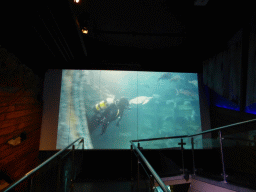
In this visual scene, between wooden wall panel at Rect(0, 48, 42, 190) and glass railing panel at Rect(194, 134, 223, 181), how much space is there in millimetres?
4218

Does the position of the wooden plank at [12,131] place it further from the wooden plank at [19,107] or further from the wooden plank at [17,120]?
the wooden plank at [19,107]

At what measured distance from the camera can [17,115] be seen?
153 inches

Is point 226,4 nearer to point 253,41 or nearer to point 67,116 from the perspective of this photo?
point 253,41

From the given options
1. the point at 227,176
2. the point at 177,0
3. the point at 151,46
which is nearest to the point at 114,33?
the point at 151,46

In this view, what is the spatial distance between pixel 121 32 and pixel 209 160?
4.68 metres

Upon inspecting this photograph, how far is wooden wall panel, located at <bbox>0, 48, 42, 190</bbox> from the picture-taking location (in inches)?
132

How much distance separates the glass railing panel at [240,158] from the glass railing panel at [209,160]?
0.17m

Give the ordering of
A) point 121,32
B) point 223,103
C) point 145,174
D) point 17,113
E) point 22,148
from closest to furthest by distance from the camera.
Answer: point 145,174 → point 17,113 → point 22,148 → point 121,32 → point 223,103

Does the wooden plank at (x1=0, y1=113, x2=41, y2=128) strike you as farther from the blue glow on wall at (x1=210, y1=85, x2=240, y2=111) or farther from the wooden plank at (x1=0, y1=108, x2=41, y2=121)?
the blue glow on wall at (x1=210, y1=85, x2=240, y2=111)

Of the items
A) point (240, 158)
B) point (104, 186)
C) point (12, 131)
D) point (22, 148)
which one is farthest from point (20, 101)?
point (240, 158)

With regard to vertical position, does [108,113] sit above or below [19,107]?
below

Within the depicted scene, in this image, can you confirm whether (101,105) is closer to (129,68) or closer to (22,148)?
(129,68)

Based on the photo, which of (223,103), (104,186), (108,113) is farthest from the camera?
(108,113)

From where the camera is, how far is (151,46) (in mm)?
5340
